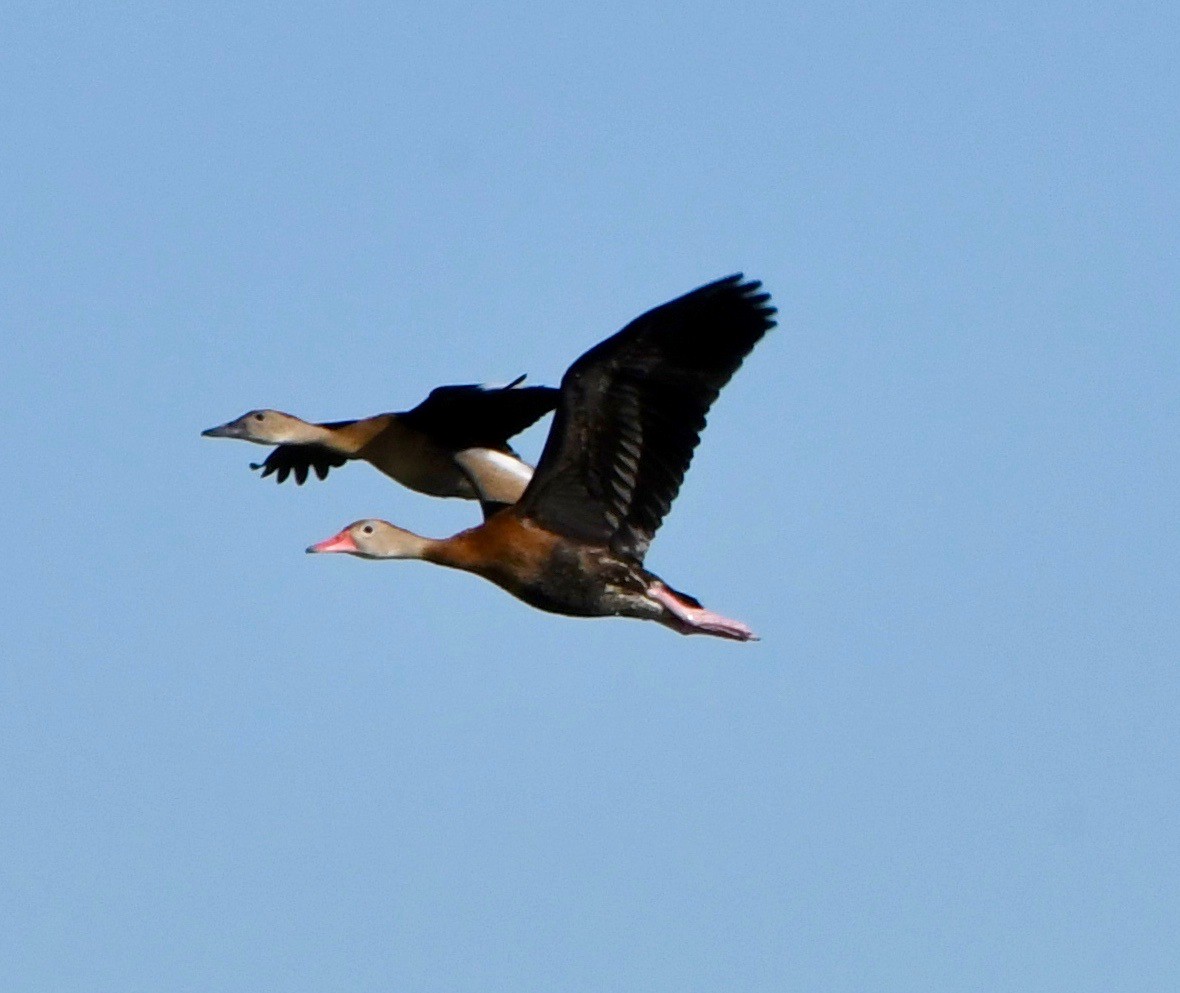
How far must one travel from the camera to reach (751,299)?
11.8m

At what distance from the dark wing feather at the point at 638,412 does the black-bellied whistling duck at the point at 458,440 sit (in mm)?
2469

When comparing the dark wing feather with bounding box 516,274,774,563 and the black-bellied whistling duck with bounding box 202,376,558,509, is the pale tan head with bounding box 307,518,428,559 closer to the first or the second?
the dark wing feather with bounding box 516,274,774,563

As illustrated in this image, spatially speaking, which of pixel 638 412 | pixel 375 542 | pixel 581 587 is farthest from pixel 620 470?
pixel 375 542

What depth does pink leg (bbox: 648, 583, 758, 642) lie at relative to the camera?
489 inches

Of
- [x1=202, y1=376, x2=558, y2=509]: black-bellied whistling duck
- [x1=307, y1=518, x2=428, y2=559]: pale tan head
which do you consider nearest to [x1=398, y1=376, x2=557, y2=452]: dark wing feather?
[x1=202, y1=376, x2=558, y2=509]: black-bellied whistling duck

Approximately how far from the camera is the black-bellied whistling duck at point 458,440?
1488 cm

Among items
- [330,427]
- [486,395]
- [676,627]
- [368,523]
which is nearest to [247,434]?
[330,427]

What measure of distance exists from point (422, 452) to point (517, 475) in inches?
22.7

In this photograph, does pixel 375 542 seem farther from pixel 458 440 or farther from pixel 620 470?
pixel 458 440

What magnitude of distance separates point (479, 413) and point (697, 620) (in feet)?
9.23

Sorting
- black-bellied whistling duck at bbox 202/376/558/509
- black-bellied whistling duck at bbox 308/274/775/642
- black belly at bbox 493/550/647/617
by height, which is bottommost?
black belly at bbox 493/550/647/617

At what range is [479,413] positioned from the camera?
14.9 m

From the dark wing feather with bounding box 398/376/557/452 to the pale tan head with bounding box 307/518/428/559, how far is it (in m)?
2.19

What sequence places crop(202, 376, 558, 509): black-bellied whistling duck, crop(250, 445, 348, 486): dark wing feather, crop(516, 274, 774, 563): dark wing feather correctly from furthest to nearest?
crop(250, 445, 348, 486): dark wing feather → crop(202, 376, 558, 509): black-bellied whistling duck → crop(516, 274, 774, 563): dark wing feather
